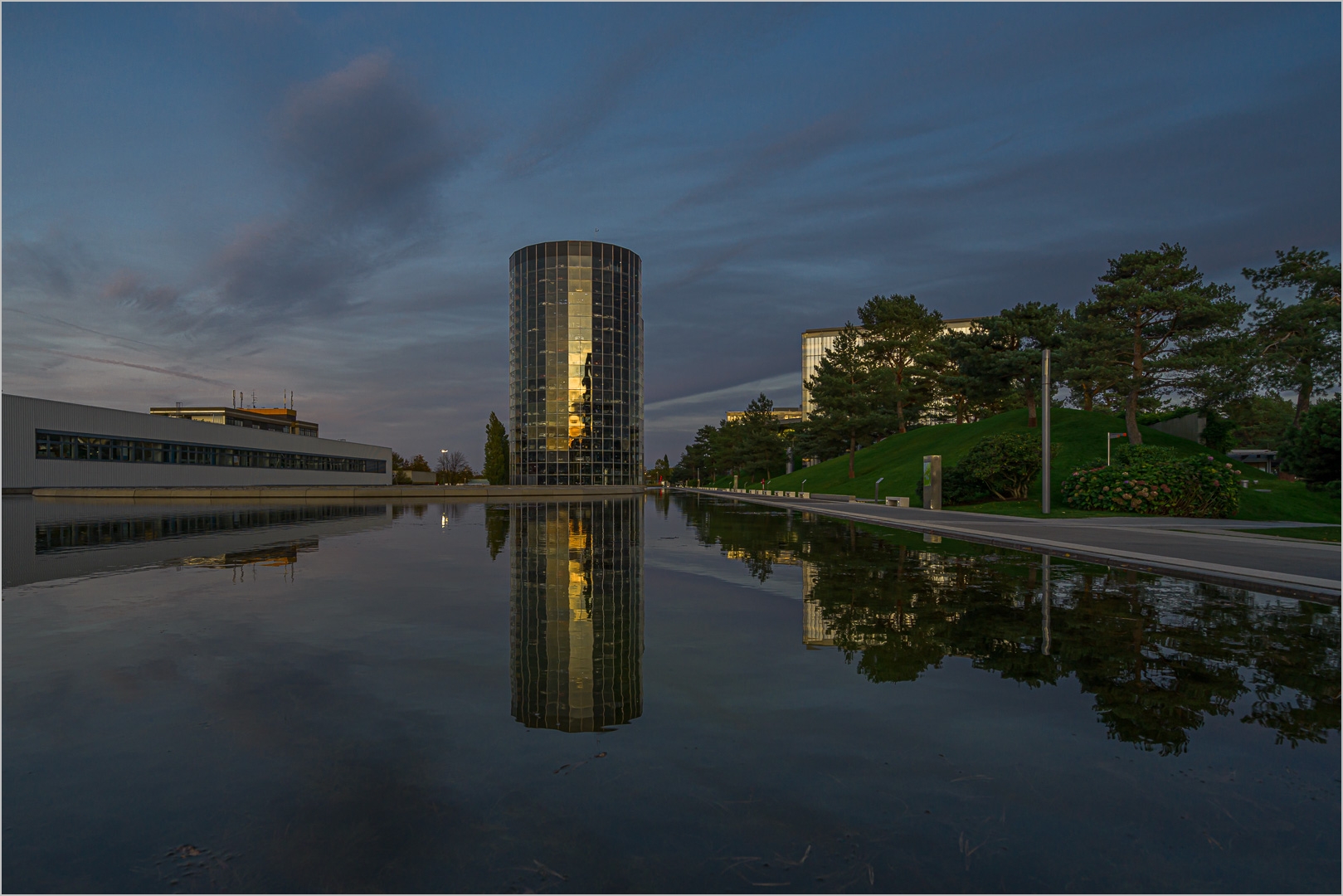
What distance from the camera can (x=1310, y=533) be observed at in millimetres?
20844

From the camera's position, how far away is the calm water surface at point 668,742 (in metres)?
3.22

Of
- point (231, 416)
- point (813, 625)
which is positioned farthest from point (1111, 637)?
point (231, 416)

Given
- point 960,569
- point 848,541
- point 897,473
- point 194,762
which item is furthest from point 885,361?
point 194,762

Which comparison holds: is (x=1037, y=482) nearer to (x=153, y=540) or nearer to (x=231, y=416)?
(x=153, y=540)

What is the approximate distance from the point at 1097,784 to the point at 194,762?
5866 mm

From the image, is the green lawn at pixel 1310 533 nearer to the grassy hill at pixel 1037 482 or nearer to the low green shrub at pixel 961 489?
the grassy hill at pixel 1037 482

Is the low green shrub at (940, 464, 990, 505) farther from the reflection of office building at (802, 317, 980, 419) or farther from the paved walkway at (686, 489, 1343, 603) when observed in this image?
the reflection of office building at (802, 317, 980, 419)

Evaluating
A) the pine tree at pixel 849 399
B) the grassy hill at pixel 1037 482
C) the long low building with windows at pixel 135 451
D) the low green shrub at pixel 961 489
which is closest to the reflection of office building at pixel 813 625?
the grassy hill at pixel 1037 482

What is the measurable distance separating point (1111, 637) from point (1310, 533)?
2011 centimetres

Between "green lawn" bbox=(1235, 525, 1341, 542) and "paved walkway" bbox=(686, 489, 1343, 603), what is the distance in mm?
831

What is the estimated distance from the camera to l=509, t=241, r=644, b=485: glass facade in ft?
289

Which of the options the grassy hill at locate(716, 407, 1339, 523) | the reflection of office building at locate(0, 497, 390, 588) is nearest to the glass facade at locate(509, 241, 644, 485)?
the grassy hill at locate(716, 407, 1339, 523)

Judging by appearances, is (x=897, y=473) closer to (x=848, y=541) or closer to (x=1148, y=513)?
(x=1148, y=513)

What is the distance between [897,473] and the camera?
166 ft
